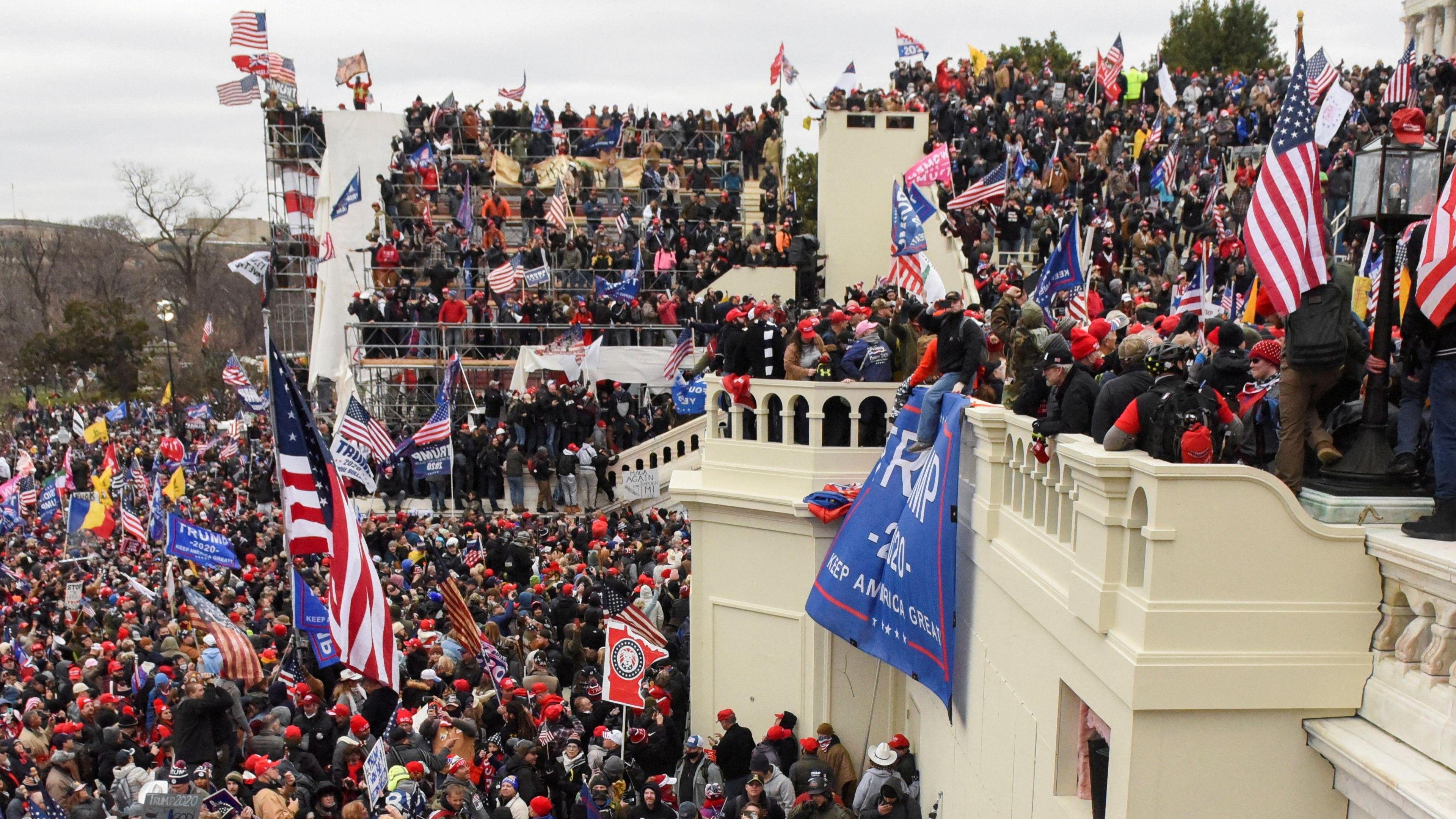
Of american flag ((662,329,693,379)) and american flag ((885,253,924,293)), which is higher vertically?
american flag ((885,253,924,293))

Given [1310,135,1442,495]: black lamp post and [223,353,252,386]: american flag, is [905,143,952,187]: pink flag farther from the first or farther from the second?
[223,353,252,386]: american flag

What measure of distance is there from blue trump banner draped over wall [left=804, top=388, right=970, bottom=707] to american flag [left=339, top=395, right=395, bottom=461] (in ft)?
39.8

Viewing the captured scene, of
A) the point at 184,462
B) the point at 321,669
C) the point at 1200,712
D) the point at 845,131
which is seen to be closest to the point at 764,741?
the point at 321,669

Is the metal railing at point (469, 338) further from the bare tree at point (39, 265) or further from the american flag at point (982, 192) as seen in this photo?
the bare tree at point (39, 265)

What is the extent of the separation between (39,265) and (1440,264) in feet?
287

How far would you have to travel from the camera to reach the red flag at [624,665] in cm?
1174

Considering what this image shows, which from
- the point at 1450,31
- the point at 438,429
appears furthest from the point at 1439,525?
the point at 1450,31

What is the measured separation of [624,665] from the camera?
1177 cm

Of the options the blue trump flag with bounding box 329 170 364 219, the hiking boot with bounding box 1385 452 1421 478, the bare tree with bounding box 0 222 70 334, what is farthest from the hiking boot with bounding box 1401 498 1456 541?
the bare tree with bounding box 0 222 70 334

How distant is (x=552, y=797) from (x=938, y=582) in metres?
4.55

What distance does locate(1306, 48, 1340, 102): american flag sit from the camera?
23.4 metres

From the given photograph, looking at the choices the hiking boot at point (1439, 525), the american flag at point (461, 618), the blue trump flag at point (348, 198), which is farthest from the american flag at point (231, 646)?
the blue trump flag at point (348, 198)

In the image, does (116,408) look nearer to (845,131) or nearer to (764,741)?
(845,131)

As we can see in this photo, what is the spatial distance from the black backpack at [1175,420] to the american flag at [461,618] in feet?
28.0
